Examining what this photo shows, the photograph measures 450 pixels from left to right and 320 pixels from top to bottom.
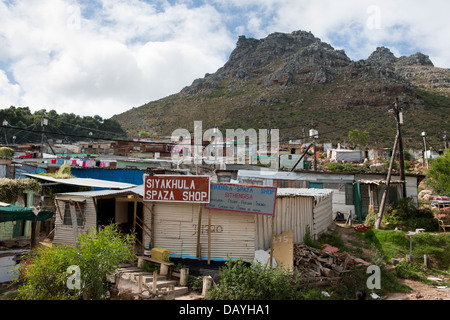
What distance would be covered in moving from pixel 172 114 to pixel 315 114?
122 ft

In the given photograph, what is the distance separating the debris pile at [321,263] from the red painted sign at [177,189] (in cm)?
391

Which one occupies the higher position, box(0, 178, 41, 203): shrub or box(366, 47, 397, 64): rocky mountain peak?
box(366, 47, 397, 64): rocky mountain peak

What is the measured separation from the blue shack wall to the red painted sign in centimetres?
1241

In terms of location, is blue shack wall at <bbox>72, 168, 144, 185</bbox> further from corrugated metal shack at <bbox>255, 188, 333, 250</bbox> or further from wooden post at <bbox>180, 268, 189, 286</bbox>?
wooden post at <bbox>180, 268, 189, 286</bbox>

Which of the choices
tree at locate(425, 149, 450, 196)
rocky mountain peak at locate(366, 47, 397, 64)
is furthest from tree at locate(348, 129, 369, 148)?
rocky mountain peak at locate(366, 47, 397, 64)

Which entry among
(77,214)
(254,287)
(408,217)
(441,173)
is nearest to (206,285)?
(254,287)

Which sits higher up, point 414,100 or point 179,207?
point 414,100

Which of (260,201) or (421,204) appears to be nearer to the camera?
(260,201)

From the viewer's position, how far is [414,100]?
63.5 meters

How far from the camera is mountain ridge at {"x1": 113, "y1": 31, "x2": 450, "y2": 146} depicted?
57.1 metres

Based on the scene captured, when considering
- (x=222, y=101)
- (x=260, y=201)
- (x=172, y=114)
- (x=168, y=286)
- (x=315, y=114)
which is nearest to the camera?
(x=168, y=286)

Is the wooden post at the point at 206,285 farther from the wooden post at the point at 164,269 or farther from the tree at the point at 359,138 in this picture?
the tree at the point at 359,138
